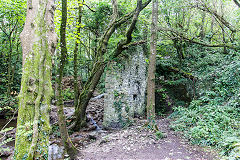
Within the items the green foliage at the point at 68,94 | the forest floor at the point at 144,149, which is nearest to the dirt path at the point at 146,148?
the forest floor at the point at 144,149

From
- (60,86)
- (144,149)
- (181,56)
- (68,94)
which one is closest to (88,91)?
(60,86)

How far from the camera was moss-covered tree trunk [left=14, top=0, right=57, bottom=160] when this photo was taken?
2.33 meters

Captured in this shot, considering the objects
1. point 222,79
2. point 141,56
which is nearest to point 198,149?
point 222,79

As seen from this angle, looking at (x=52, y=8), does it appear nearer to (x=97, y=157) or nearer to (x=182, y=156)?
(x=97, y=157)

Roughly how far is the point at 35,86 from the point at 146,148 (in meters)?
3.63

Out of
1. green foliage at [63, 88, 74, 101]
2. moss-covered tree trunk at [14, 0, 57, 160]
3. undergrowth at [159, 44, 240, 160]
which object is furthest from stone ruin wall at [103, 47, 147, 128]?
green foliage at [63, 88, 74, 101]

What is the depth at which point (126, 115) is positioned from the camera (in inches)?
316

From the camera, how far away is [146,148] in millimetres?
4590

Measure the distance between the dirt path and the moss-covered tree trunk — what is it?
248 centimetres

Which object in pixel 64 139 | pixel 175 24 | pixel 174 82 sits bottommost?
pixel 64 139

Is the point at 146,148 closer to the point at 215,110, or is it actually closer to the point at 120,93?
the point at 215,110

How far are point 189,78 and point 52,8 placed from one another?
27.4 feet

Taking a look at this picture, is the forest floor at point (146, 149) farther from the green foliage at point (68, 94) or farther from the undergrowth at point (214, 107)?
the green foliage at point (68, 94)

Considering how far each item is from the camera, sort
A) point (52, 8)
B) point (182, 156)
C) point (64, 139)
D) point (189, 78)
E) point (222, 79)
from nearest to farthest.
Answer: point (52, 8), point (182, 156), point (64, 139), point (222, 79), point (189, 78)
